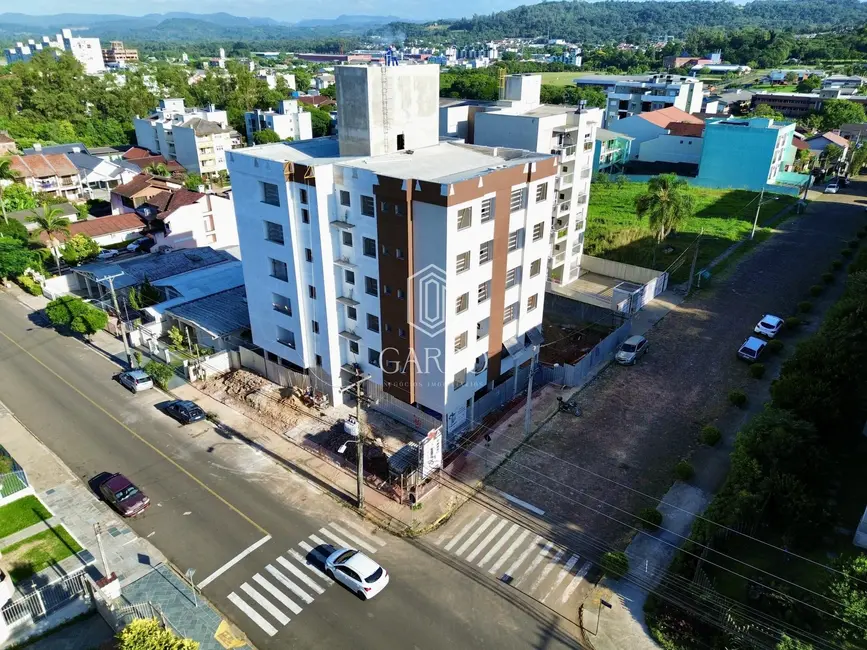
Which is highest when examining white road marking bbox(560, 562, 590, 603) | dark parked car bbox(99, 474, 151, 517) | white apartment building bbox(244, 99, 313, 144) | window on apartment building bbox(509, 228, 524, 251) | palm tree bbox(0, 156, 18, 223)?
window on apartment building bbox(509, 228, 524, 251)

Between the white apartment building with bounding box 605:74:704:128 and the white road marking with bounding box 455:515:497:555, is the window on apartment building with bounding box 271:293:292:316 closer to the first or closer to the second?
the white road marking with bounding box 455:515:497:555

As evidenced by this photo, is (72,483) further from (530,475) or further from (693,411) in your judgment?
(693,411)

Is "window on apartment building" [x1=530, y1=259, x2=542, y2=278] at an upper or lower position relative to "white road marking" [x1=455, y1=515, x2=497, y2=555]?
upper

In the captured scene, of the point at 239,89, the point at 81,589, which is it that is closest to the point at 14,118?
the point at 239,89

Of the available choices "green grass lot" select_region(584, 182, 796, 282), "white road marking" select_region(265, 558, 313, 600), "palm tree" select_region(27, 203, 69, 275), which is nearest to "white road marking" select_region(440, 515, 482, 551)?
"white road marking" select_region(265, 558, 313, 600)

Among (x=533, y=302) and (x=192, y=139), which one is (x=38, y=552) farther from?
(x=192, y=139)

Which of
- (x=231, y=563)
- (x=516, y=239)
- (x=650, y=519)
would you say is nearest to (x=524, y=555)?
(x=650, y=519)
